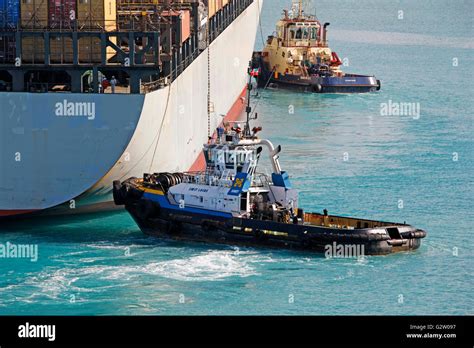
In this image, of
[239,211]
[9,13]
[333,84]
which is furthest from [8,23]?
[333,84]

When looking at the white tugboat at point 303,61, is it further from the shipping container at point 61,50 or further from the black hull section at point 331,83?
the shipping container at point 61,50

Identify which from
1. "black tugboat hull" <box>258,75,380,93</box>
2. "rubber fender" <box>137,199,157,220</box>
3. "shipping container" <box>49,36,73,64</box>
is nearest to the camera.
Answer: "rubber fender" <box>137,199,157,220</box>

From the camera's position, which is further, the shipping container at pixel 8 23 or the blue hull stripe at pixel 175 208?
the shipping container at pixel 8 23

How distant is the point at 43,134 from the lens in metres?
41.1

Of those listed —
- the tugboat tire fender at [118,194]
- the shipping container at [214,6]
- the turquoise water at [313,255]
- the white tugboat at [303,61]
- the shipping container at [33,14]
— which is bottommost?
the turquoise water at [313,255]

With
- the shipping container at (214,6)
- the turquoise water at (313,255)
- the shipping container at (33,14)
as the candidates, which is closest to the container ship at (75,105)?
the shipping container at (33,14)

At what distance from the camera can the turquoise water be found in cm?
Result: 3409

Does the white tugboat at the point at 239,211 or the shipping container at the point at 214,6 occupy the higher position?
the shipping container at the point at 214,6

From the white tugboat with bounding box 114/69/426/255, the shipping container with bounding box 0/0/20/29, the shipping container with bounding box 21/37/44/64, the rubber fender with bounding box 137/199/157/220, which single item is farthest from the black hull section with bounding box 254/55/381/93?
the rubber fender with bounding box 137/199/157/220

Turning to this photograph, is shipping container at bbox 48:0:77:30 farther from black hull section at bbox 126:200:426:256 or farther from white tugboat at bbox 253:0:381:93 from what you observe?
white tugboat at bbox 253:0:381:93

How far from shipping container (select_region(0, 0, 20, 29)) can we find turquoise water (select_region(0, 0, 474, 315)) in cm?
609

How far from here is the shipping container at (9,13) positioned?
42344 millimetres

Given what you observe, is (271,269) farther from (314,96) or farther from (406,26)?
(406,26)

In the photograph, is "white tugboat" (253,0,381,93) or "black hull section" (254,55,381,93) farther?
"white tugboat" (253,0,381,93)
